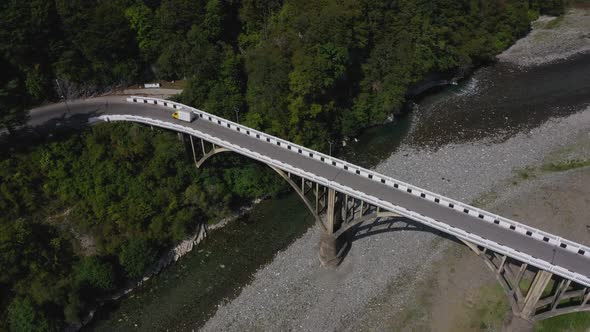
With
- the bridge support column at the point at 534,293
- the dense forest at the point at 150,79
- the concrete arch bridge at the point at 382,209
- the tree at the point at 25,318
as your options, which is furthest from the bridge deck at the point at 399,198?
the tree at the point at 25,318

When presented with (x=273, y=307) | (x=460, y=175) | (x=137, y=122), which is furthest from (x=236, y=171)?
(x=460, y=175)

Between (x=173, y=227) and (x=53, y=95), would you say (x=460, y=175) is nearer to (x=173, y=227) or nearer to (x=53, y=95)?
(x=173, y=227)

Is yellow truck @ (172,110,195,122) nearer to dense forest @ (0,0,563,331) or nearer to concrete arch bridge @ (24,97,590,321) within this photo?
concrete arch bridge @ (24,97,590,321)

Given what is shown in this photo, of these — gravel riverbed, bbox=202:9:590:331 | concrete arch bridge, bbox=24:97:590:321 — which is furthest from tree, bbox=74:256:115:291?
concrete arch bridge, bbox=24:97:590:321

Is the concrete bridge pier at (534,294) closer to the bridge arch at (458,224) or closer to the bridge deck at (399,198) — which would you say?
the bridge arch at (458,224)

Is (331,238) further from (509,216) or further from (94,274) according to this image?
(94,274)

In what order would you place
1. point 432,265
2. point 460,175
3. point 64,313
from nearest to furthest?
point 64,313 → point 432,265 → point 460,175
